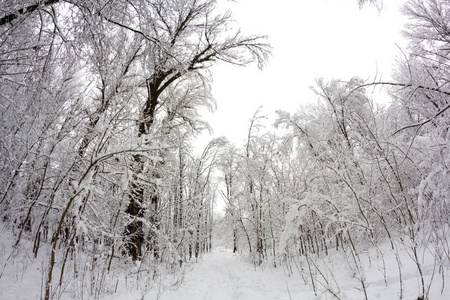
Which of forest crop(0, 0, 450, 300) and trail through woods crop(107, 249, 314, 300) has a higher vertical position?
forest crop(0, 0, 450, 300)

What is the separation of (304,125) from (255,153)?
2.61 m

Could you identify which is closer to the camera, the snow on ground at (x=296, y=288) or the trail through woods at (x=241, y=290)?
the snow on ground at (x=296, y=288)

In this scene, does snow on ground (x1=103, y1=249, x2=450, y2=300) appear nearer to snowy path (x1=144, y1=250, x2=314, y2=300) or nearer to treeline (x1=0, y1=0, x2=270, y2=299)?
snowy path (x1=144, y1=250, x2=314, y2=300)

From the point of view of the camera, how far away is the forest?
238 cm

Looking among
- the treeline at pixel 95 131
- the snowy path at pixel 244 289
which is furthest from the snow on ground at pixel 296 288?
the treeline at pixel 95 131

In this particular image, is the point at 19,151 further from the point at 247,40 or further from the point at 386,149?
the point at 386,149

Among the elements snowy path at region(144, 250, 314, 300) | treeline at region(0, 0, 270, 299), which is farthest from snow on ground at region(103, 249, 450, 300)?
treeline at region(0, 0, 270, 299)

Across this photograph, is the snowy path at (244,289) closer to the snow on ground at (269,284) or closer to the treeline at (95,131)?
the snow on ground at (269,284)

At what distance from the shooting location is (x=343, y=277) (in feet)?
12.8

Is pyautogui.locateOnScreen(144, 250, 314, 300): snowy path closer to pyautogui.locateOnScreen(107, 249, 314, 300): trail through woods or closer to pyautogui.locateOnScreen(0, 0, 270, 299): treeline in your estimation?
pyautogui.locateOnScreen(107, 249, 314, 300): trail through woods

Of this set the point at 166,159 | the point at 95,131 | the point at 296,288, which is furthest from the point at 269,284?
the point at 95,131

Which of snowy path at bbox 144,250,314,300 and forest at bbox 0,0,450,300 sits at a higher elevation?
forest at bbox 0,0,450,300

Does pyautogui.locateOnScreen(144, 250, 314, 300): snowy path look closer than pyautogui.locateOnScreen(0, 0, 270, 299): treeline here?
No

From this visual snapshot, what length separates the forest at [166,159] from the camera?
2381 millimetres
